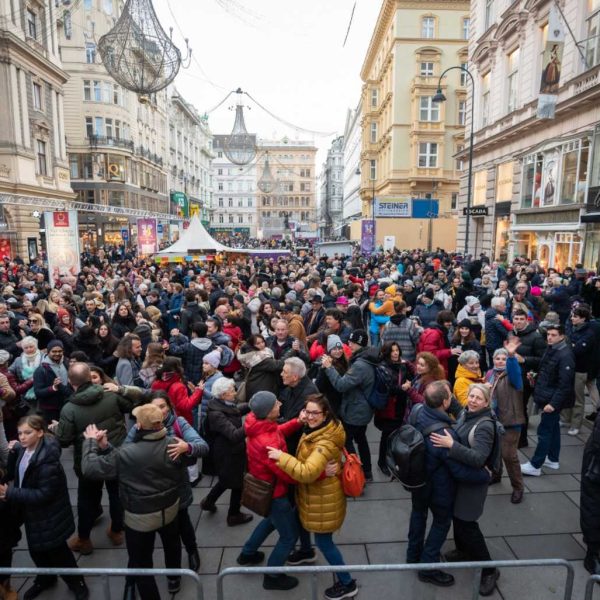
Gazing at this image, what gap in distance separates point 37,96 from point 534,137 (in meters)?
29.4

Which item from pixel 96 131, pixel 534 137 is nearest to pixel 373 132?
pixel 96 131

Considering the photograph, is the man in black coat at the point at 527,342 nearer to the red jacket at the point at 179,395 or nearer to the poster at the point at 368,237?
the red jacket at the point at 179,395

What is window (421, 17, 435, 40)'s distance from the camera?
37.8 meters

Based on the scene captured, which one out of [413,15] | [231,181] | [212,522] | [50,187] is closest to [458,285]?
[212,522]

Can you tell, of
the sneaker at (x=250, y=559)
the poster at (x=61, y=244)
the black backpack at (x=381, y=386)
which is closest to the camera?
the sneaker at (x=250, y=559)

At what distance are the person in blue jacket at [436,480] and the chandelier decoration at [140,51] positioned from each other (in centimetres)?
827

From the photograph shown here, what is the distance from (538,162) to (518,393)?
18.0 metres

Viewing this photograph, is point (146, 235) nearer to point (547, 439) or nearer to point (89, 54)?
point (547, 439)

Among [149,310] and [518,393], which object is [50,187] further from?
[518,393]

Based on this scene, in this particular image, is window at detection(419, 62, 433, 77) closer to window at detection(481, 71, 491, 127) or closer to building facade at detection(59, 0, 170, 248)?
window at detection(481, 71, 491, 127)

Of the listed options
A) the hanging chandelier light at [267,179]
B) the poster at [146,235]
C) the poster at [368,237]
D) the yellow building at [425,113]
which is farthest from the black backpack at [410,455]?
the yellow building at [425,113]

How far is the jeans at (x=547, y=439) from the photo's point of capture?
521cm

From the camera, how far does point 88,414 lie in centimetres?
404

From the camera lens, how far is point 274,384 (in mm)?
4961
